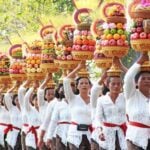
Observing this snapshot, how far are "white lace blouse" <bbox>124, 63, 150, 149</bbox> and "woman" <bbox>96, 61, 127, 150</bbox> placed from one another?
0.88 m

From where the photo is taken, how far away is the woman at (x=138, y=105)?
933 centimetres

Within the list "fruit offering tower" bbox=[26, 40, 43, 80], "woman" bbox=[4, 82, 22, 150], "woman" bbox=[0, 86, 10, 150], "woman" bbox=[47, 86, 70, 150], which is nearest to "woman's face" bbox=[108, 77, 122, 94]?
"woman" bbox=[47, 86, 70, 150]

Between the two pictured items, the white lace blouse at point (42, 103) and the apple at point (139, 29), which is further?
the white lace blouse at point (42, 103)

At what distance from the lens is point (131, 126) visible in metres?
9.45

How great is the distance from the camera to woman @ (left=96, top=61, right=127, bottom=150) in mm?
10328

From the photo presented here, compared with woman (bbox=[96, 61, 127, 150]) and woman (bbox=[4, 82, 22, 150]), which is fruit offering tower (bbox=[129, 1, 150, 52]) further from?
woman (bbox=[4, 82, 22, 150])

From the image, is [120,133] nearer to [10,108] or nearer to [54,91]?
[54,91]

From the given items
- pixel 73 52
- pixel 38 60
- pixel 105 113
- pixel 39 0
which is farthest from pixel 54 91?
pixel 39 0

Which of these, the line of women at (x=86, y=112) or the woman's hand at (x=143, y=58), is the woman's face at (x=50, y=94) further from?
the woman's hand at (x=143, y=58)

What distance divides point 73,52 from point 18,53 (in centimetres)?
359

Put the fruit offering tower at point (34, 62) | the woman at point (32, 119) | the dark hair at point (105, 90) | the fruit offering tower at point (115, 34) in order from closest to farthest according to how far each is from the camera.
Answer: the fruit offering tower at point (115, 34) < the dark hair at point (105, 90) < the fruit offering tower at point (34, 62) < the woman at point (32, 119)

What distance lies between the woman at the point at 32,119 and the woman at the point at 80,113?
2370 millimetres

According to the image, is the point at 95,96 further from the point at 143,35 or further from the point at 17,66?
the point at 17,66

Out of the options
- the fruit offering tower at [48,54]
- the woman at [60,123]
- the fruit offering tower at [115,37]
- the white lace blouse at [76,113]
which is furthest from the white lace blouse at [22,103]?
the fruit offering tower at [115,37]
